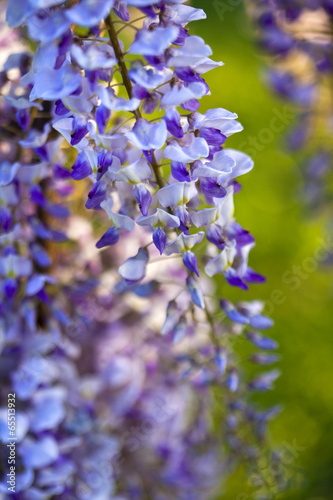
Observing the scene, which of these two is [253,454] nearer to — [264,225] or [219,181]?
[219,181]

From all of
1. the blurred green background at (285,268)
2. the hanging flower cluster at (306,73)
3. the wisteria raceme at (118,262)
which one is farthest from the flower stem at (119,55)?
the hanging flower cluster at (306,73)

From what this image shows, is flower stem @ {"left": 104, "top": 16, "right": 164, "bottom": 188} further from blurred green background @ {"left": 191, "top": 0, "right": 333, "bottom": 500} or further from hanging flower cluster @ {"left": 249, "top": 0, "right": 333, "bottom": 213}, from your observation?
hanging flower cluster @ {"left": 249, "top": 0, "right": 333, "bottom": 213}

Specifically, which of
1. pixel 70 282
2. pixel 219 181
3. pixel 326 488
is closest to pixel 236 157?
pixel 219 181

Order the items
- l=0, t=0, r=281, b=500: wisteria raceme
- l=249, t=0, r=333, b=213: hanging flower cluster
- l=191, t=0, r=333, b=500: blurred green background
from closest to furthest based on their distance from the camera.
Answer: l=0, t=0, r=281, b=500: wisteria raceme
l=249, t=0, r=333, b=213: hanging flower cluster
l=191, t=0, r=333, b=500: blurred green background

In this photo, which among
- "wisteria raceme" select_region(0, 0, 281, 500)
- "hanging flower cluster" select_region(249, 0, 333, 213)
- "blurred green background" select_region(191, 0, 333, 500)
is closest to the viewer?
"wisteria raceme" select_region(0, 0, 281, 500)

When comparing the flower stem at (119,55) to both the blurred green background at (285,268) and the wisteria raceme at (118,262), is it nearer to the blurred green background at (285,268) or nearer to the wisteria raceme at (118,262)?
the wisteria raceme at (118,262)

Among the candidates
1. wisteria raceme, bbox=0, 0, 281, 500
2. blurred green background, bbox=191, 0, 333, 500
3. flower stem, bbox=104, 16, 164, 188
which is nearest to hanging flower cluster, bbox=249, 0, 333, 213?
blurred green background, bbox=191, 0, 333, 500
